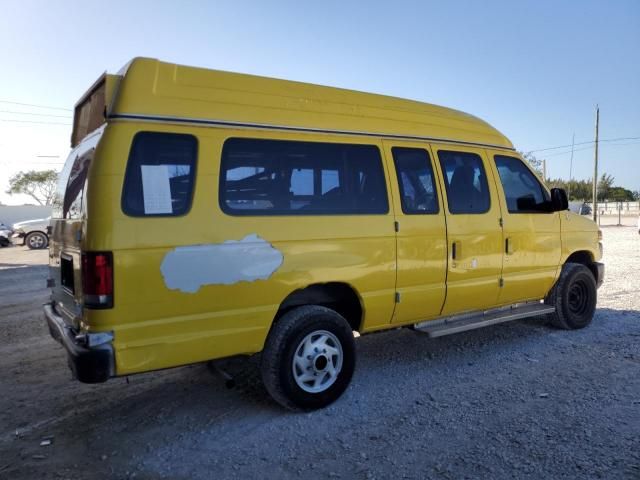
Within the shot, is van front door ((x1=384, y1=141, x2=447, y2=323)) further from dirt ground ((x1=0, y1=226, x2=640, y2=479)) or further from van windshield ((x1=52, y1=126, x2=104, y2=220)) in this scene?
van windshield ((x1=52, y1=126, x2=104, y2=220))

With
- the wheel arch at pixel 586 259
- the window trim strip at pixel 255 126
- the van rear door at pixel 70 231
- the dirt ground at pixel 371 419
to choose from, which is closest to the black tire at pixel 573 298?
the wheel arch at pixel 586 259

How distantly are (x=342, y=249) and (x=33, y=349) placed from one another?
4.24 m

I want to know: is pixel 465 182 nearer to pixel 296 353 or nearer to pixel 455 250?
pixel 455 250

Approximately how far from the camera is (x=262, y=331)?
3.72 metres

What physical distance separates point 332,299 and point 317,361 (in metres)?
0.56

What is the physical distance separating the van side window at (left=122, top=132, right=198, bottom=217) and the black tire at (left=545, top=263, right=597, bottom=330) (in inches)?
184

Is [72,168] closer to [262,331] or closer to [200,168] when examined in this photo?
[200,168]

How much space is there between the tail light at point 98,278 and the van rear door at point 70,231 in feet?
0.52

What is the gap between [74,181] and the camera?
12.7 ft

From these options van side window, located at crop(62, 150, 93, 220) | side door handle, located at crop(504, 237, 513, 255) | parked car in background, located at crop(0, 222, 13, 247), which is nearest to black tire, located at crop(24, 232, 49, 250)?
parked car in background, located at crop(0, 222, 13, 247)

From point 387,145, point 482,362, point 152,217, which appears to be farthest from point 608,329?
point 152,217

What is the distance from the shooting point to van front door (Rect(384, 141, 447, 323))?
14.5ft

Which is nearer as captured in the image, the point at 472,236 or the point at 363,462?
the point at 363,462

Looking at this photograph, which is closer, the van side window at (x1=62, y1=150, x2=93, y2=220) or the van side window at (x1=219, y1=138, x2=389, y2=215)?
the van side window at (x1=62, y1=150, x2=93, y2=220)
